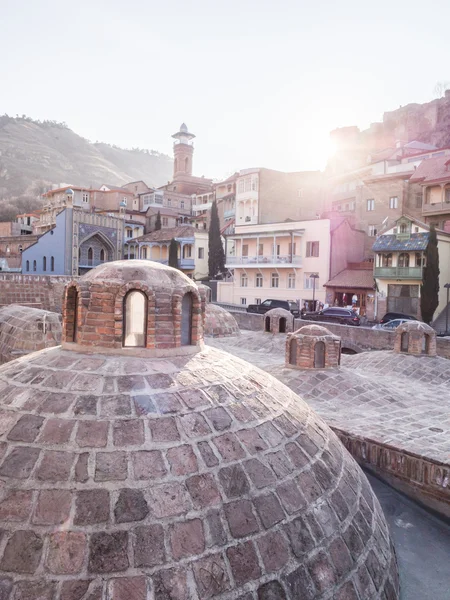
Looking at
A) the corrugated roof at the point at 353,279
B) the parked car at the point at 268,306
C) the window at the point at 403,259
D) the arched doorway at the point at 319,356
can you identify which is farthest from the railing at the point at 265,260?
the arched doorway at the point at 319,356

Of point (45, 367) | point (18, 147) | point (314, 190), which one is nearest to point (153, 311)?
point (45, 367)

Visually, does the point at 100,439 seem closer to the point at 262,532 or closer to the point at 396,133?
the point at 262,532

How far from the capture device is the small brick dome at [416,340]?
61.0ft

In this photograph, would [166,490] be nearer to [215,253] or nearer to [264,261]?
[264,261]

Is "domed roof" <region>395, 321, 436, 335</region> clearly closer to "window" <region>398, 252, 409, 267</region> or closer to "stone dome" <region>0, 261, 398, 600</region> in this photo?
"window" <region>398, 252, 409, 267</region>

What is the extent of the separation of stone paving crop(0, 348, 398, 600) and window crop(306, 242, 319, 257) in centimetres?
3176

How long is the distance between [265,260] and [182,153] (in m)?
35.3

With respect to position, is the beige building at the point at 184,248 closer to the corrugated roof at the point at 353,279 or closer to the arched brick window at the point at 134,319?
the corrugated roof at the point at 353,279

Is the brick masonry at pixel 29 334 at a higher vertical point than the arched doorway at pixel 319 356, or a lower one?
higher

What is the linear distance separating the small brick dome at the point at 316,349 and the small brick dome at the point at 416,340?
5.41 m

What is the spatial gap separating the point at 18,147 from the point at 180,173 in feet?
184

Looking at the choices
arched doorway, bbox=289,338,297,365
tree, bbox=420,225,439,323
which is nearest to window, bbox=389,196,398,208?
tree, bbox=420,225,439,323

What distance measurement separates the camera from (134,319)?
6.16 meters

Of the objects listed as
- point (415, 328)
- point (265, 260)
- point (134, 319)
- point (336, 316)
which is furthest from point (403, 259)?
point (134, 319)
